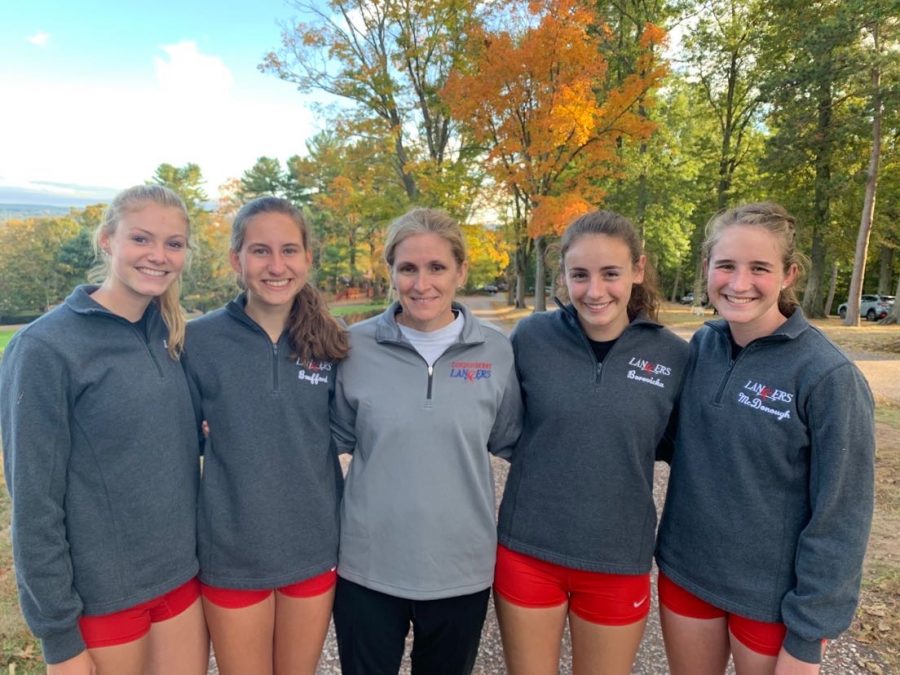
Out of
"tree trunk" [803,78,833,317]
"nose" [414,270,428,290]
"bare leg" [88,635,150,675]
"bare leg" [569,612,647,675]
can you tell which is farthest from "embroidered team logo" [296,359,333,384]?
"tree trunk" [803,78,833,317]

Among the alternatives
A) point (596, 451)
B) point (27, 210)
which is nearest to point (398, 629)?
point (596, 451)

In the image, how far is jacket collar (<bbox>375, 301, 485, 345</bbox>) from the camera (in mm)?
2390

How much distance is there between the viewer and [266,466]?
2.23m

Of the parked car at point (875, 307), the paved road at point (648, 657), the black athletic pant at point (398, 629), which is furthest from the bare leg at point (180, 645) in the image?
the parked car at point (875, 307)

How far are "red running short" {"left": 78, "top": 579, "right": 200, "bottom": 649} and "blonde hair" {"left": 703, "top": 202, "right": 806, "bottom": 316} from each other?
2666 mm

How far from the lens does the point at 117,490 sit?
79.7 inches

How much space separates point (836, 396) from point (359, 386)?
181 centimetres

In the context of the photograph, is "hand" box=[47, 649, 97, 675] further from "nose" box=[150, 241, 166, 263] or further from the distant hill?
the distant hill

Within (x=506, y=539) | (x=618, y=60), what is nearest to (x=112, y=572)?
(x=506, y=539)

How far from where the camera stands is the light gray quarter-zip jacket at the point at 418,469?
2260 millimetres

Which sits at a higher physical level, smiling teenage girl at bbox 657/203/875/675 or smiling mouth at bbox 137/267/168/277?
smiling mouth at bbox 137/267/168/277

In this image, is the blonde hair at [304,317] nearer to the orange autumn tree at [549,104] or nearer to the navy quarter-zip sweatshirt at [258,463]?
the navy quarter-zip sweatshirt at [258,463]

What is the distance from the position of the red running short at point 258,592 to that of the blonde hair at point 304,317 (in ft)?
3.17

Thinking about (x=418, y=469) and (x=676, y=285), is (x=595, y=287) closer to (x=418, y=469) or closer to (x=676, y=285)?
(x=418, y=469)
